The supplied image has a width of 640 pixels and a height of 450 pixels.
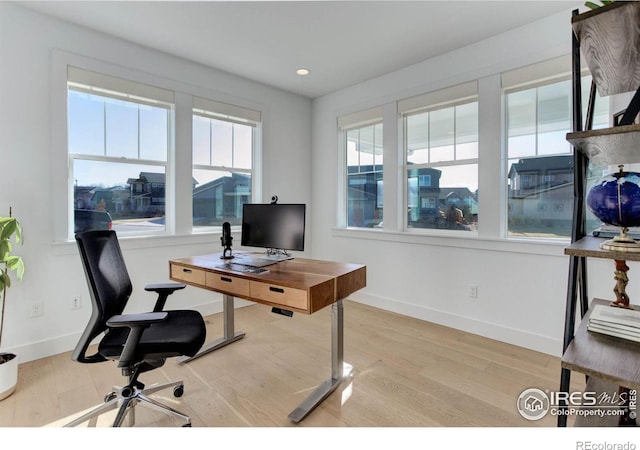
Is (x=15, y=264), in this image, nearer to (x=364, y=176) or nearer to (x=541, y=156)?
(x=364, y=176)

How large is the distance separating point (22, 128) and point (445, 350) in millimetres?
3806

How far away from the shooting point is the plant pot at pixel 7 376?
2002 millimetres

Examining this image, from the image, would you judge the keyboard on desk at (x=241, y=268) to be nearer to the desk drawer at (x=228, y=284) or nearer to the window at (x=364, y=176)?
the desk drawer at (x=228, y=284)

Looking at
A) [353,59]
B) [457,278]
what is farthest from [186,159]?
[457,278]

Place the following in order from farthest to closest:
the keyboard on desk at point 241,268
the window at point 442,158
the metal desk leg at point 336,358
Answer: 1. the window at point 442,158
2. the keyboard on desk at point 241,268
3. the metal desk leg at point 336,358

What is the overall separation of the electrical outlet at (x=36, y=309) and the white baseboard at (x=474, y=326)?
123 inches

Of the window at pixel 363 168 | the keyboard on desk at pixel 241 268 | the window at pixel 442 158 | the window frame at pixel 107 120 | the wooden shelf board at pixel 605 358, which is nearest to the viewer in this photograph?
the wooden shelf board at pixel 605 358

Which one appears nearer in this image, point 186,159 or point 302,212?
point 302,212

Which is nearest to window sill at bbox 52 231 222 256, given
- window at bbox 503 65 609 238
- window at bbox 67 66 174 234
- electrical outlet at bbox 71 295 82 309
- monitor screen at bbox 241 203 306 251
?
window at bbox 67 66 174 234

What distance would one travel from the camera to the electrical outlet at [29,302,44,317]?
8.29ft

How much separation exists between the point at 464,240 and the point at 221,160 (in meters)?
2.80

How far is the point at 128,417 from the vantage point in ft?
5.98

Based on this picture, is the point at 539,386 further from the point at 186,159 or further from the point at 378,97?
the point at 186,159

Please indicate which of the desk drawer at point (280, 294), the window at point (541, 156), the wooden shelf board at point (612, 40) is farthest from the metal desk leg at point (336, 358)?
the window at point (541, 156)
